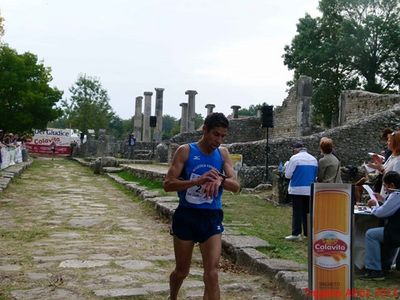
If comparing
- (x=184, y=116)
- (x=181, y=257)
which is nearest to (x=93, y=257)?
(x=181, y=257)

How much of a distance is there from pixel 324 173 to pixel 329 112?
101 feet

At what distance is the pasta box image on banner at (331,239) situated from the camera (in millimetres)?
3820

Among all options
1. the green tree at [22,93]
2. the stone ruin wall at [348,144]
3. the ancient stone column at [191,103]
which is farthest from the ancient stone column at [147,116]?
the stone ruin wall at [348,144]

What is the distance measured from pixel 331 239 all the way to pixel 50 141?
47656 mm

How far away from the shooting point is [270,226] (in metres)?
8.13

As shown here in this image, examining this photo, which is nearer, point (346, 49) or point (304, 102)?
point (304, 102)

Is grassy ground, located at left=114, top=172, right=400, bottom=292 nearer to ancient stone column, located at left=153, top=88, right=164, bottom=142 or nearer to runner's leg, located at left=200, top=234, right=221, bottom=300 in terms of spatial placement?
runner's leg, located at left=200, top=234, right=221, bottom=300

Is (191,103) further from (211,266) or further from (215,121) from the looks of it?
(211,266)

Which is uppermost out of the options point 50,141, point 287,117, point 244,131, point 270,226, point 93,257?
point 287,117

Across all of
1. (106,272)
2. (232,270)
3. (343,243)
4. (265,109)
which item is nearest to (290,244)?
(232,270)

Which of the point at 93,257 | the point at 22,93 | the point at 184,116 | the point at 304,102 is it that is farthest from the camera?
the point at 184,116

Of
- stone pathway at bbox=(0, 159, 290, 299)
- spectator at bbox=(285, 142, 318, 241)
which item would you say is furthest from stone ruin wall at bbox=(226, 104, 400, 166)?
spectator at bbox=(285, 142, 318, 241)

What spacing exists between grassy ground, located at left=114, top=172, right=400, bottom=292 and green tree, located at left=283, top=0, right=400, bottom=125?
2584cm

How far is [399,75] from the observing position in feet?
118
